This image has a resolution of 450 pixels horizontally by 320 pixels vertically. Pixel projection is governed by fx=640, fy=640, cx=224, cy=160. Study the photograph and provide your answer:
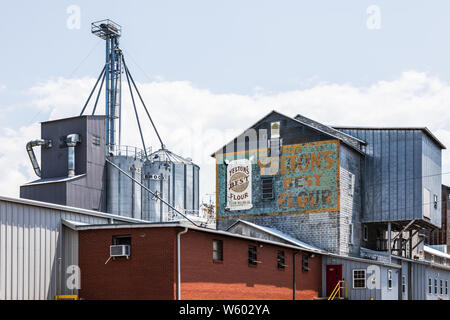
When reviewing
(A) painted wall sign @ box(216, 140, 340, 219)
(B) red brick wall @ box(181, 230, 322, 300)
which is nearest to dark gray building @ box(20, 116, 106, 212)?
(A) painted wall sign @ box(216, 140, 340, 219)

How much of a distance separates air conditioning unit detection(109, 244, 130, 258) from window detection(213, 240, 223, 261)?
4357mm

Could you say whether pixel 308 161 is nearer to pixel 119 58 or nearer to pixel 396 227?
pixel 396 227

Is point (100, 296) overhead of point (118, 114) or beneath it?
beneath

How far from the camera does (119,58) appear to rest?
66.8 metres

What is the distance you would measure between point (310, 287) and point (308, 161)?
10.7m

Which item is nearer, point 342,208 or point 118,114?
point 342,208

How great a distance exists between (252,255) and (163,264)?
7.45 metres

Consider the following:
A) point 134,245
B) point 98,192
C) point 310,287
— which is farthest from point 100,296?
point 98,192

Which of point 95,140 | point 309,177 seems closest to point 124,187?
point 95,140

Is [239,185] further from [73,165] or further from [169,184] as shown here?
[73,165]

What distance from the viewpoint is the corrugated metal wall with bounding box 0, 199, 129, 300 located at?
25.8 meters

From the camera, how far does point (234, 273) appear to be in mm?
31062

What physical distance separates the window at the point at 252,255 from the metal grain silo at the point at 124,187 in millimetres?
25097

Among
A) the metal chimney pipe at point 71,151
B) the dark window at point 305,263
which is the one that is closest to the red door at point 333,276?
the dark window at point 305,263
